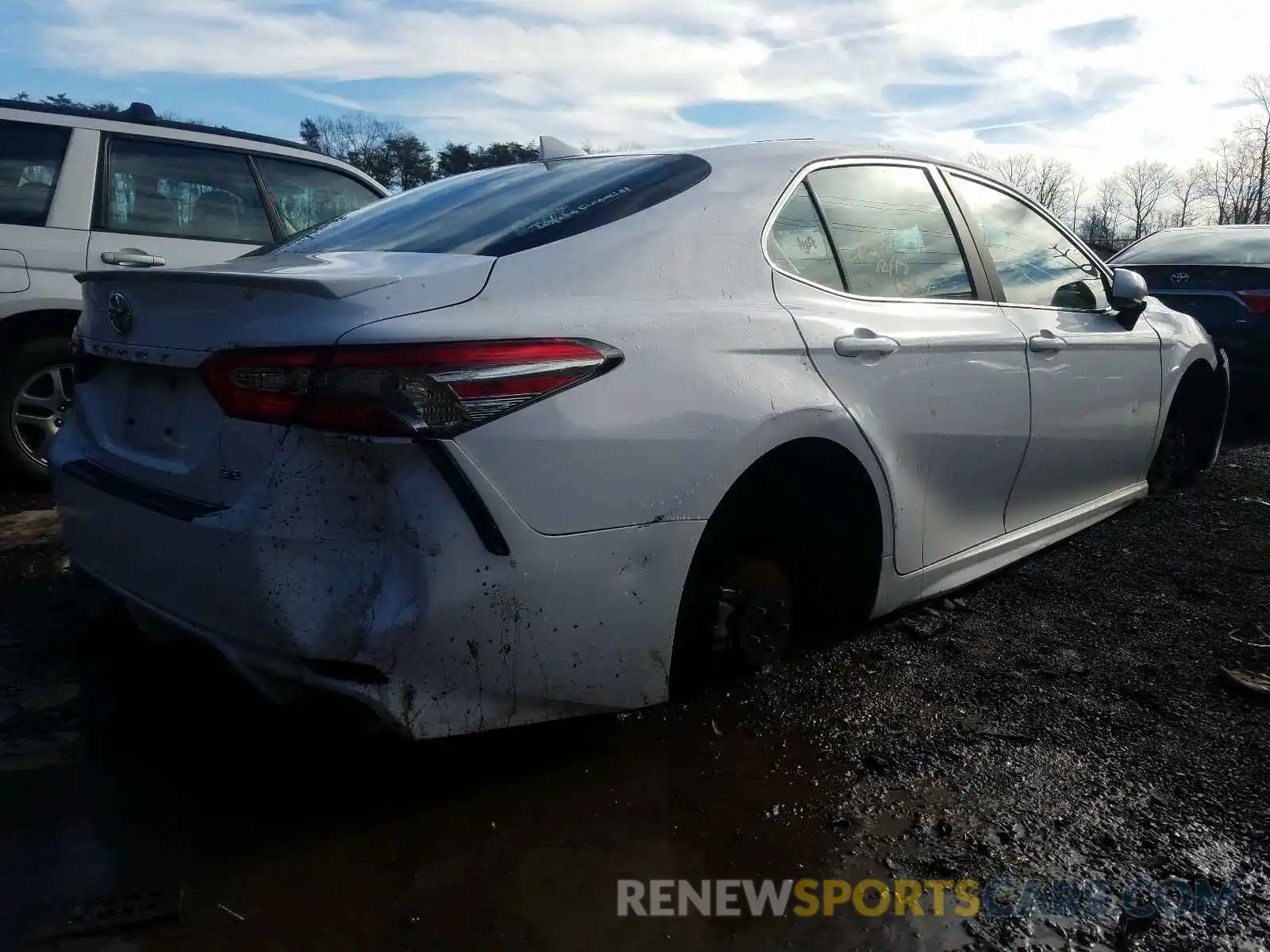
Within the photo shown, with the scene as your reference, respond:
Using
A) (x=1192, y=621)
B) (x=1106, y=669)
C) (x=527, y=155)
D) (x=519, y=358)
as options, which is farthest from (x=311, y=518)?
(x=1192, y=621)

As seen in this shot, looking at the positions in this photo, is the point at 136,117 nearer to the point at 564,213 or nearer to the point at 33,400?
the point at 33,400

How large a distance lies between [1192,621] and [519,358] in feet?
8.48

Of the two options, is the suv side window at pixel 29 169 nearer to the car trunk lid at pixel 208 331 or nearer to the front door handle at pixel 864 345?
the car trunk lid at pixel 208 331

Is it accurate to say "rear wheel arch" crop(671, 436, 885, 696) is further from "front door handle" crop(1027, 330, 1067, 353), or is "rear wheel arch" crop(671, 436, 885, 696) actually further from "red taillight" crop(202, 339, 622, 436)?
"front door handle" crop(1027, 330, 1067, 353)

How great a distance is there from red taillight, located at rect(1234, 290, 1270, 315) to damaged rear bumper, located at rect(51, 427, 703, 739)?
20.5ft

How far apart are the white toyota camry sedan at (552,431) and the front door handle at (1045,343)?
0.39ft

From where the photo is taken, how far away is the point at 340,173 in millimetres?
5578

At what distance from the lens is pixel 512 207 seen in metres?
2.48

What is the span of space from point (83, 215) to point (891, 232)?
3778 mm

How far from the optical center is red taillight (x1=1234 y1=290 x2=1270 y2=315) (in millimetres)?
6637

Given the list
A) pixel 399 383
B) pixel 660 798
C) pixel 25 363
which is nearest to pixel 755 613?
pixel 660 798

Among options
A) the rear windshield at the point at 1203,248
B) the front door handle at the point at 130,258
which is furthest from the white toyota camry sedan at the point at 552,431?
the rear windshield at the point at 1203,248

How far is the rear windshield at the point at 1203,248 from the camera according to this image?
697 cm

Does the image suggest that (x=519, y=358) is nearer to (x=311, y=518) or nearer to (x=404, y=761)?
(x=311, y=518)
